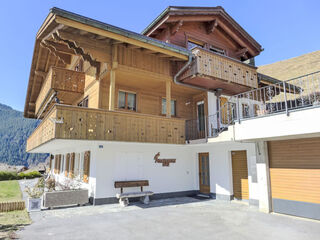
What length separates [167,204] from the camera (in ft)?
34.3

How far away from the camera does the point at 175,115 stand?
14.2m

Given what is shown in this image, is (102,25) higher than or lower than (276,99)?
lower

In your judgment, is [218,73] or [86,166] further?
[218,73]

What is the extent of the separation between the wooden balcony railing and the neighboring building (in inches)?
1.6

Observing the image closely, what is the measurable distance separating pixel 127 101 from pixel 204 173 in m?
5.95

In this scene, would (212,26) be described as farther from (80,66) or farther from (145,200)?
(145,200)

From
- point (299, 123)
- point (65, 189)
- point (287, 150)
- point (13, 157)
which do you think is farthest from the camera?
point (13, 157)

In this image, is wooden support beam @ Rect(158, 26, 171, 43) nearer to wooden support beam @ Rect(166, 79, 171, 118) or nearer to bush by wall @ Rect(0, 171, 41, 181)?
wooden support beam @ Rect(166, 79, 171, 118)

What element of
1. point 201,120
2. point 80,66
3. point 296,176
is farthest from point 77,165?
point 296,176

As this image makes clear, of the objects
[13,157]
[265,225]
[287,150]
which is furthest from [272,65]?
[13,157]

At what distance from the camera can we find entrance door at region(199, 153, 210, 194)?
12688mm

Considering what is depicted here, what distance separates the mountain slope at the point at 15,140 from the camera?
81812 millimetres

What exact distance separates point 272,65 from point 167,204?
3334 centimetres

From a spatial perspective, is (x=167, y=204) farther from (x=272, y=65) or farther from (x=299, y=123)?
(x=272, y=65)
